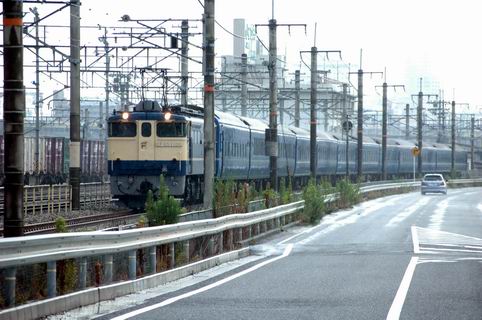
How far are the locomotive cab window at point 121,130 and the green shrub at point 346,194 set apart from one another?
15.2m

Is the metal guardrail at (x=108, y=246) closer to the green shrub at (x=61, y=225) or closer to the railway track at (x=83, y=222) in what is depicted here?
the green shrub at (x=61, y=225)

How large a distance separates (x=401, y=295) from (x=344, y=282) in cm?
223

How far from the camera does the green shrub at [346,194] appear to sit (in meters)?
53.3

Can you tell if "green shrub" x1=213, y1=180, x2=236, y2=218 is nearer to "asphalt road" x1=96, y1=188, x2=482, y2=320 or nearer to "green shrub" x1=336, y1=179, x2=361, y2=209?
"asphalt road" x1=96, y1=188, x2=482, y2=320

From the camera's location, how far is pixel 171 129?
39500mm

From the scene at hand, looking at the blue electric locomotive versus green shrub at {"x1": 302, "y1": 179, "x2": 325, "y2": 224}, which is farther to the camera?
green shrub at {"x1": 302, "y1": 179, "x2": 325, "y2": 224}

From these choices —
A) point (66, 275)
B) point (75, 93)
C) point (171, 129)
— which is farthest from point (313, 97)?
point (66, 275)

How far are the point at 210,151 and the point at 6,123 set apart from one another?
1461 cm

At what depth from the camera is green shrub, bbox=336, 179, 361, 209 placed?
2100 inches

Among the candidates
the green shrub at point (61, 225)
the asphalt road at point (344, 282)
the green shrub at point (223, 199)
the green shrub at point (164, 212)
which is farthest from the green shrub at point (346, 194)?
the green shrub at point (61, 225)

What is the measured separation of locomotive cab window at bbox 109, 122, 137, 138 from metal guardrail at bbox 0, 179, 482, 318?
12.2 metres

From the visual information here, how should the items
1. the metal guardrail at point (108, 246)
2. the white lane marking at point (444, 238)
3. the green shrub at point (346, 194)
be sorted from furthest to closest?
the green shrub at point (346, 194)
the white lane marking at point (444, 238)
the metal guardrail at point (108, 246)

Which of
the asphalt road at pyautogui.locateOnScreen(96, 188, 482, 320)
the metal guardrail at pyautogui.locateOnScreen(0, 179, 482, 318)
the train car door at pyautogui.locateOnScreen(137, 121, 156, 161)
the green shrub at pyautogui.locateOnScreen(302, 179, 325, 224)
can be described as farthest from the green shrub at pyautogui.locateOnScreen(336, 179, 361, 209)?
the metal guardrail at pyautogui.locateOnScreen(0, 179, 482, 318)

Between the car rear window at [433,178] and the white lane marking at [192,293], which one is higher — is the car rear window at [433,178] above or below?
above
